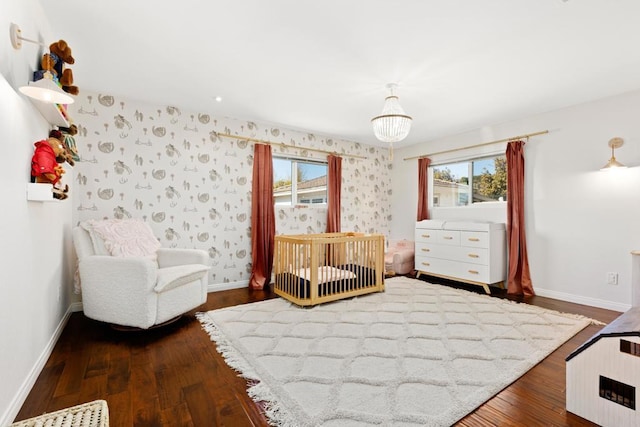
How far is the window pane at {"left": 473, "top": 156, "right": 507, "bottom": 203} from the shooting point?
160 inches

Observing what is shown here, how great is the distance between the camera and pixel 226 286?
Result: 12.5 ft

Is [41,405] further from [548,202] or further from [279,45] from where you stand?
[548,202]

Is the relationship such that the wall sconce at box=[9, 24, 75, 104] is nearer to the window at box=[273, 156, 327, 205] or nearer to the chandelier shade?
the chandelier shade

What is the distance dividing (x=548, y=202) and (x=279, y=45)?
141 inches

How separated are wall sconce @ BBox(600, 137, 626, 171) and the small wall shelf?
4.81m

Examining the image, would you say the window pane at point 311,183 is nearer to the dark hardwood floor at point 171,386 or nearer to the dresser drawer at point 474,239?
the dresser drawer at point 474,239

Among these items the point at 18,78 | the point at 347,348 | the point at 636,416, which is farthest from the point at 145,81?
the point at 636,416

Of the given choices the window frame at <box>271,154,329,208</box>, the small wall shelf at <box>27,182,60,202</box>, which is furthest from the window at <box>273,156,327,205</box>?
the small wall shelf at <box>27,182,60,202</box>

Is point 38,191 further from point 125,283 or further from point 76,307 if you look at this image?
point 76,307

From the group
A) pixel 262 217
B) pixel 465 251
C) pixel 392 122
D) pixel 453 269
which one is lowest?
pixel 453 269

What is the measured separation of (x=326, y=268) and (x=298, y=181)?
1763 mm

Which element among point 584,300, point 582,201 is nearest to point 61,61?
point 582,201

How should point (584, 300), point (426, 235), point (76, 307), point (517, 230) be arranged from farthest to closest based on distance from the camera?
point (426, 235) → point (517, 230) → point (584, 300) → point (76, 307)

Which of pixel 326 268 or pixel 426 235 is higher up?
pixel 426 235
